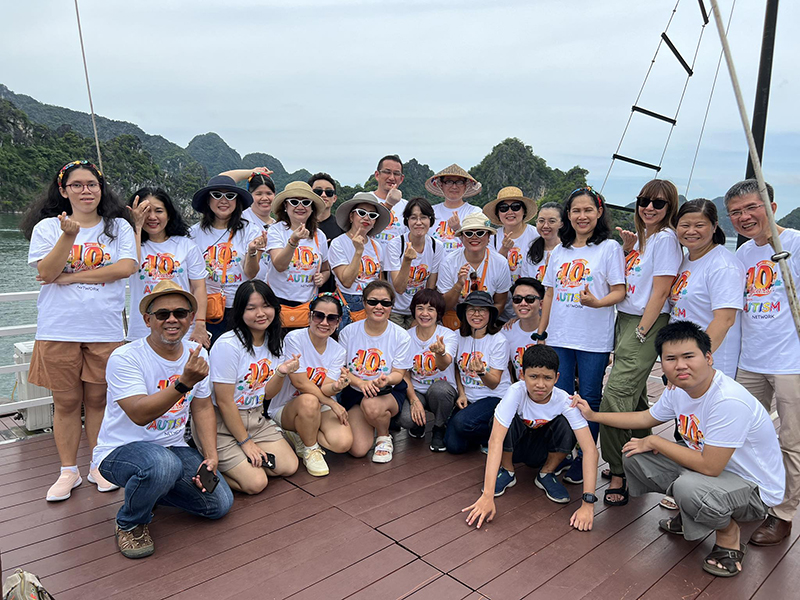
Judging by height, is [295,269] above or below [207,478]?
above

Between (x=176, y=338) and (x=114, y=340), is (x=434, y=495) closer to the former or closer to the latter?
(x=176, y=338)

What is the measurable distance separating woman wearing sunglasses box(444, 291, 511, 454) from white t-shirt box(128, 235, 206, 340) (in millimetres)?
1902

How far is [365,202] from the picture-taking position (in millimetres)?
4078

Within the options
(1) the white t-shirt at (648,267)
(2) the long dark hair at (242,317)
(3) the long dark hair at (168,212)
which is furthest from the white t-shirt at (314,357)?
(1) the white t-shirt at (648,267)

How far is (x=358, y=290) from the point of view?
417 centimetres

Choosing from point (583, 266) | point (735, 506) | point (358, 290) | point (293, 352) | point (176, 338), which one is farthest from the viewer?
point (358, 290)

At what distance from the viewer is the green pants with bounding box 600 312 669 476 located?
3229 mm

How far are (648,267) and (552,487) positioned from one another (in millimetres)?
1446

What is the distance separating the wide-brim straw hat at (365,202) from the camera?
161 inches

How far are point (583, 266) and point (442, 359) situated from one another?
116cm

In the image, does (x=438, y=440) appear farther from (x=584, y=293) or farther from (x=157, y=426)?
(x=157, y=426)

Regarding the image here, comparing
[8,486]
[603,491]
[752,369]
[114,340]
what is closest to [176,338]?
[114,340]

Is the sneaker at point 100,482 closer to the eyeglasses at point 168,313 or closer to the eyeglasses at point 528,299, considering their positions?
the eyeglasses at point 168,313

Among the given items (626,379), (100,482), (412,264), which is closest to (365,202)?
(412,264)
